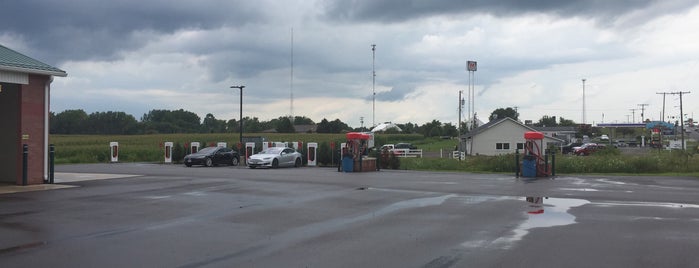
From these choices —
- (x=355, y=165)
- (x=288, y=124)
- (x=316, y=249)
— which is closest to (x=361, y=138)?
(x=355, y=165)

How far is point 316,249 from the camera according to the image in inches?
329

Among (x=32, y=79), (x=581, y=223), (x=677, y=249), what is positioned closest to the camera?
(x=677, y=249)

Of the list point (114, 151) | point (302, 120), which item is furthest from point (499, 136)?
point (302, 120)

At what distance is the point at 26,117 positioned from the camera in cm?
1828

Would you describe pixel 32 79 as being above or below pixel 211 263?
above

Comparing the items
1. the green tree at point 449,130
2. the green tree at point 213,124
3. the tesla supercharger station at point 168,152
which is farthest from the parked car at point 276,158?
the green tree at point 213,124

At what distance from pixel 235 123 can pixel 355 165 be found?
12947 cm

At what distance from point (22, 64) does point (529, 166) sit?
19.4 meters

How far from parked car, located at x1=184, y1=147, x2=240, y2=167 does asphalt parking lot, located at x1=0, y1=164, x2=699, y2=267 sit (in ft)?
55.1

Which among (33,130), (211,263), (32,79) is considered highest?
(32,79)

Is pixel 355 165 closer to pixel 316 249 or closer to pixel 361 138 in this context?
pixel 361 138

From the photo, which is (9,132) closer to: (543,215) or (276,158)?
(276,158)

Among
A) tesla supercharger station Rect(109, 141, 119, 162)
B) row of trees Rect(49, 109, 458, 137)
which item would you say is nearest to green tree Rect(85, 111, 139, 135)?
row of trees Rect(49, 109, 458, 137)

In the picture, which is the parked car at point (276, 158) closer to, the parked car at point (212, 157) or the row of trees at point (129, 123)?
the parked car at point (212, 157)
